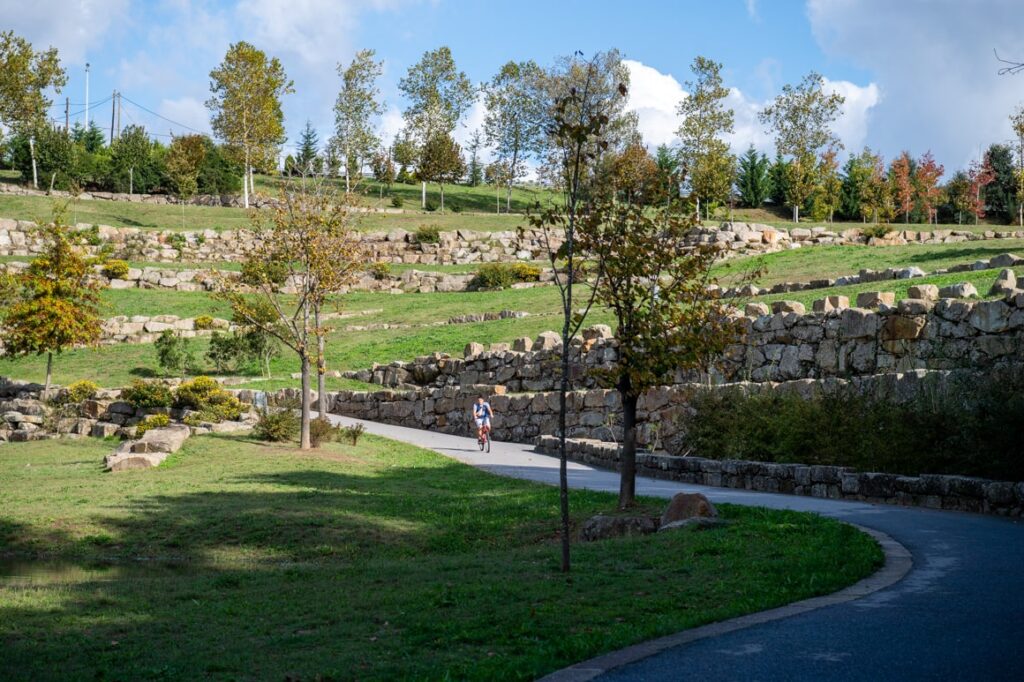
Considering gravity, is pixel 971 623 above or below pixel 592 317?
below

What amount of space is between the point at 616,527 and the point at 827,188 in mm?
61503

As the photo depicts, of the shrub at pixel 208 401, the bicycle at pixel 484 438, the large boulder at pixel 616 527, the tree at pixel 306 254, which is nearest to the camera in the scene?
the large boulder at pixel 616 527

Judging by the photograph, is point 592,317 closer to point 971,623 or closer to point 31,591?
point 31,591

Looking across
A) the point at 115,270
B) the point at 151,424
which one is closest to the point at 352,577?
the point at 151,424

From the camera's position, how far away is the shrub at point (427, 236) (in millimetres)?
63406

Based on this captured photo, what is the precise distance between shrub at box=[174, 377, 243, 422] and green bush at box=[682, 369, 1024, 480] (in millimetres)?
13433

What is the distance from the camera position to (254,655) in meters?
8.10

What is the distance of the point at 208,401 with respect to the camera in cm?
2972

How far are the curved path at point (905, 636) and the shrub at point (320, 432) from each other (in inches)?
654

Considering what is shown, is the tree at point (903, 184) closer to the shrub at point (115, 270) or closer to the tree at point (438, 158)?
the tree at point (438, 158)

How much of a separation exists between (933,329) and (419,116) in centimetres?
6697

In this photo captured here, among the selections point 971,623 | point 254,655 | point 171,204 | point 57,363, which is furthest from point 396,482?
point 171,204

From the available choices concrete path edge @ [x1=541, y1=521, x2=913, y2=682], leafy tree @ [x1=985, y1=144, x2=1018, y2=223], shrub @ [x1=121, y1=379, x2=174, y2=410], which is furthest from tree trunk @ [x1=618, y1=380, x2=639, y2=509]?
leafy tree @ [x1=985, y1=144, x2=1018, y2=223]

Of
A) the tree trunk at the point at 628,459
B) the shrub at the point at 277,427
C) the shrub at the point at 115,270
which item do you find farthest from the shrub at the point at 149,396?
the shrub at the point at 115,270
